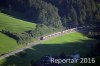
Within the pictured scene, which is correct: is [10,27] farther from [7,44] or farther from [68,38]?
[68,38]

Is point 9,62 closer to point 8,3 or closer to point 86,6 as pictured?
point 8,3

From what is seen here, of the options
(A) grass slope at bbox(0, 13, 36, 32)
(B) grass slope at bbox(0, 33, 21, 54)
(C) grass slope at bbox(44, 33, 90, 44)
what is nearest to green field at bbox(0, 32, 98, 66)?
(C) grass slope at bbox(44, 33, 90, 44)

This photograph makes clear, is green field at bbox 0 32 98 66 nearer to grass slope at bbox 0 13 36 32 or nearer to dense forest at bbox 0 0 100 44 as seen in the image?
dense forest at bbox 0 0 100 44

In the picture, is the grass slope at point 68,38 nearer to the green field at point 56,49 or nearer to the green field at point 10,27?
the green field at point 56,49

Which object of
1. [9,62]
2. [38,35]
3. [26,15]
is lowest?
[9,62]

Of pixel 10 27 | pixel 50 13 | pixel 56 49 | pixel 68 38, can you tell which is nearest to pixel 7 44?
pixel 10 27

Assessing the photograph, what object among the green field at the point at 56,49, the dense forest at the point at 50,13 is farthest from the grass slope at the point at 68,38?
the dense forest at the point at 50,13

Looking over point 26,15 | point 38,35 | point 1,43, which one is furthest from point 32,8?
point 1,43
